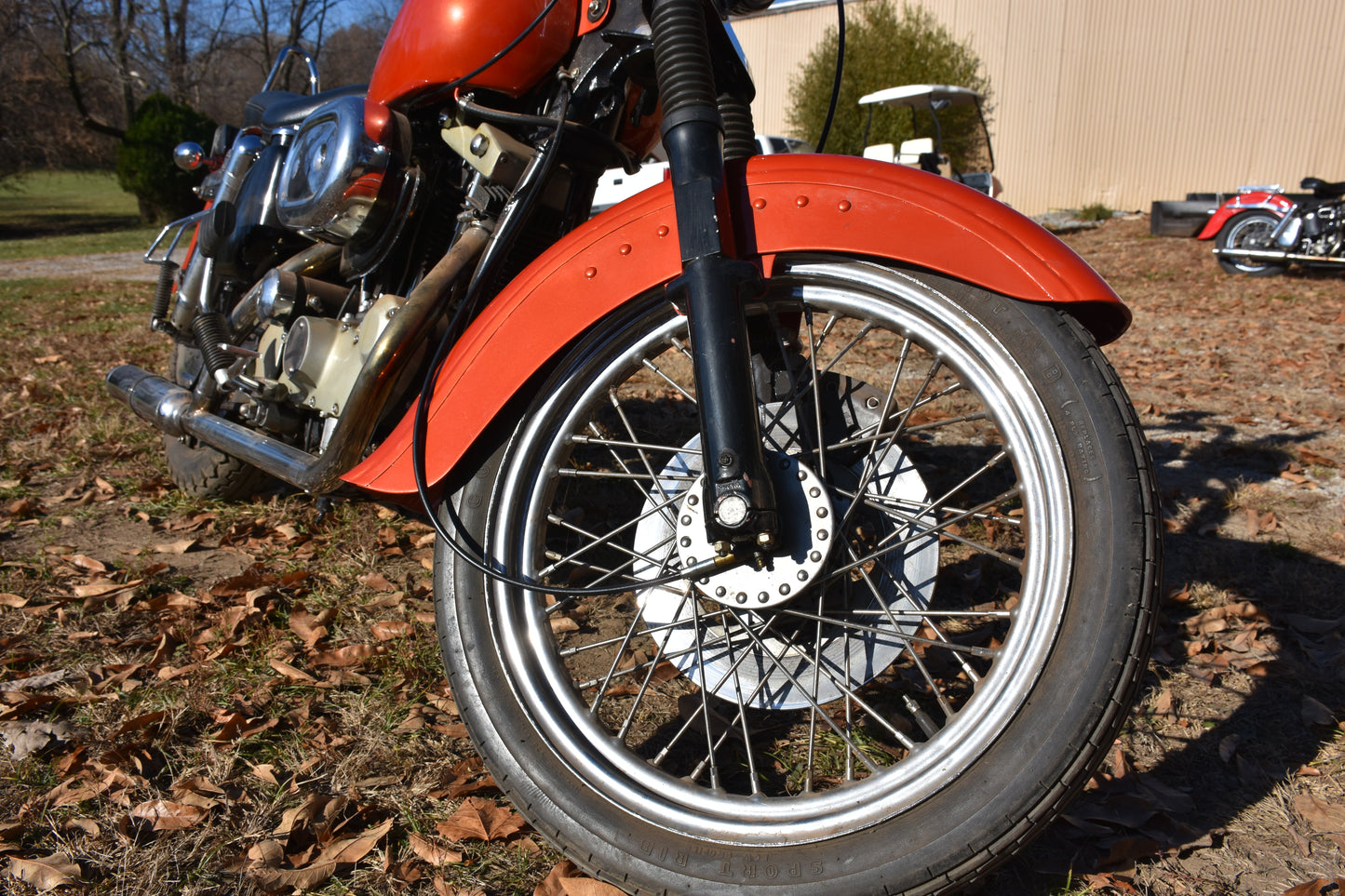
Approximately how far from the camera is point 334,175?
205 centimetres

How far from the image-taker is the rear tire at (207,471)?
3096 millimetres

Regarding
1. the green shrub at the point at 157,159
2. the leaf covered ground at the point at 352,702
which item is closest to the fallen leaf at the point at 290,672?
the leaf covered ground at the point at 352,702

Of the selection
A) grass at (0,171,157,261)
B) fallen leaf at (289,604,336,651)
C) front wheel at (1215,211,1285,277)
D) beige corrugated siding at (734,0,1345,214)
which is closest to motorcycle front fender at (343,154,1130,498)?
fallen leaf at (289,604,336,651)

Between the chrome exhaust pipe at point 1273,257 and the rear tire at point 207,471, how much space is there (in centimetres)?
978

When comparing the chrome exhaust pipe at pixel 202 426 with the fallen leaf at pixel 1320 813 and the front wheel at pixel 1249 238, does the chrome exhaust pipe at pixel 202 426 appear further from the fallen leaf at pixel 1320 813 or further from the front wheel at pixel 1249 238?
the front wheel at pixel 1249 238

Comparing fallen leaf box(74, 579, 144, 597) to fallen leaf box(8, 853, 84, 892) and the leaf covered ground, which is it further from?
fallen leaf box(8, 853, 84, 892)

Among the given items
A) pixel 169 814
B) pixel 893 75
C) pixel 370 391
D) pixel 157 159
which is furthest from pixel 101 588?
pixel 157 159

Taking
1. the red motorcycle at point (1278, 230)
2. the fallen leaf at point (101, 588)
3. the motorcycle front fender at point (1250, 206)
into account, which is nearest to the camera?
the fallen leaf at point (101, 588)

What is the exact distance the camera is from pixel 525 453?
156cm

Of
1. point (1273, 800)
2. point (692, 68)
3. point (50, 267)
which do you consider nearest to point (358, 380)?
point (692, 68)

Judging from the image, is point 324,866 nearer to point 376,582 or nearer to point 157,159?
point 376,582

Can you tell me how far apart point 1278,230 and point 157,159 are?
73.6 feet

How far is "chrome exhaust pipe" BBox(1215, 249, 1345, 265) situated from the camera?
860cm

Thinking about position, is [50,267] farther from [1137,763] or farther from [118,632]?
[1137,763]
